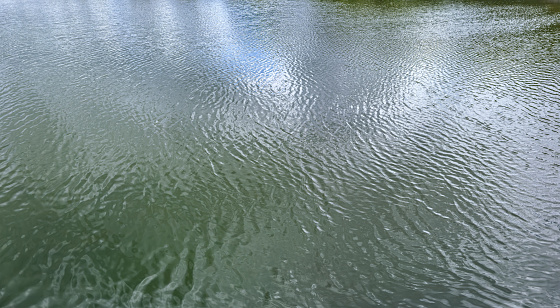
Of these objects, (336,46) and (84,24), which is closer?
(336,46)

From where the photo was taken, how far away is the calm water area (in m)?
8.12

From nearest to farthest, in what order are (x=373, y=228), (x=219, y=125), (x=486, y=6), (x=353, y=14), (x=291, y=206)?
(x=373, y=228), (x=291, y=206), (x=219, y=125), (x=353, y=14), (x=486, y=6)

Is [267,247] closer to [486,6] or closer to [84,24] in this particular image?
[84,24]

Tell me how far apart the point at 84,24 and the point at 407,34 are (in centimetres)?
2960

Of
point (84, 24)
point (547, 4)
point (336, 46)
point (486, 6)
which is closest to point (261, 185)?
point (336, 46)

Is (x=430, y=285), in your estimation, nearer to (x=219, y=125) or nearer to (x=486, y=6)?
(x=219, y=125)

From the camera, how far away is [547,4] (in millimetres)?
45688

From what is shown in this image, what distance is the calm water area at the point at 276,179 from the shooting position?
8.12 metres

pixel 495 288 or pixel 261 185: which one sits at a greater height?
pixel 261 185

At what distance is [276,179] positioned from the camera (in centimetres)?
1158

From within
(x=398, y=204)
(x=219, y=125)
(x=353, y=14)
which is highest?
(x=353, y=14)

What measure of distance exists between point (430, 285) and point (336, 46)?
22291mm

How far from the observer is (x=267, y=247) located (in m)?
9.02

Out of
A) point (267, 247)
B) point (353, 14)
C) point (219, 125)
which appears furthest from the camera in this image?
point (353, 14)
